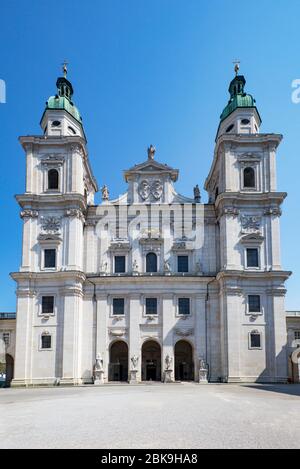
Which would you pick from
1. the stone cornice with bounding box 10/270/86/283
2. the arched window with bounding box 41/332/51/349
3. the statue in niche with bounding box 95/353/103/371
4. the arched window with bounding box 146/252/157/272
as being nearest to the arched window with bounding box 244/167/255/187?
the arched window with bounding box 146/252/157/272

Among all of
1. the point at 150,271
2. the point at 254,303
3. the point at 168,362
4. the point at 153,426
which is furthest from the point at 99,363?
the point at 153,426

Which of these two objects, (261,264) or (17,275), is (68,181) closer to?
(17,275)

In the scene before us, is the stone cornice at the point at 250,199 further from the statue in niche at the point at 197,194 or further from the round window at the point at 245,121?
the round window at the point at 245,121

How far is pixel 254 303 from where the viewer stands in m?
51.5

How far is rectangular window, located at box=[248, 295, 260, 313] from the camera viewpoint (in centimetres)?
5134

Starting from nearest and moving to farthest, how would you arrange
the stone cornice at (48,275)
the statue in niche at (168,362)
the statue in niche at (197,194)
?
the statue in niche at (168,362)
the stone cornice at (48,275)
the statue in niche at (197,194)

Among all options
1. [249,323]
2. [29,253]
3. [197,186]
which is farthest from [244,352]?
[29,253]

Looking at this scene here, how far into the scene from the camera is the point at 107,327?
5228 cm

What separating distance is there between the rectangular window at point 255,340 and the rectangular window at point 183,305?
681 cm

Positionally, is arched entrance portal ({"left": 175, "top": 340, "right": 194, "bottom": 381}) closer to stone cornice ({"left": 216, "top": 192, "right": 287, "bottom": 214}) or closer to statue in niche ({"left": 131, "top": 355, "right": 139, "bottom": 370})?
statue in niche ({"left": 131, "top": 355, "right": 139, "bottom": 370})

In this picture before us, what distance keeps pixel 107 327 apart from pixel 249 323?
14.2 m

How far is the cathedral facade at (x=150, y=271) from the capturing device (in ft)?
165

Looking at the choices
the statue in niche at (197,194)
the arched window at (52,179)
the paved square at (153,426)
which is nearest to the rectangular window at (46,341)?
the arched window at (52,179)
